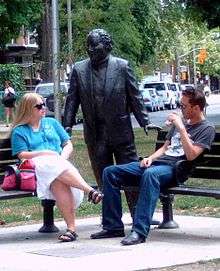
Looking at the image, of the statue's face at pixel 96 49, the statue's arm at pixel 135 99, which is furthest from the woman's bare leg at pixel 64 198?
the statue's face at pixel 96 49

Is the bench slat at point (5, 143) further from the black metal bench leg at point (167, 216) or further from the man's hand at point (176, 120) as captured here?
the man's hand at point (176, 120)

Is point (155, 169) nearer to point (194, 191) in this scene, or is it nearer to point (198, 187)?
point (194, 191)

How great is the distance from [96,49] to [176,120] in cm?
114

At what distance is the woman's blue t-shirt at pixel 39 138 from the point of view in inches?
350

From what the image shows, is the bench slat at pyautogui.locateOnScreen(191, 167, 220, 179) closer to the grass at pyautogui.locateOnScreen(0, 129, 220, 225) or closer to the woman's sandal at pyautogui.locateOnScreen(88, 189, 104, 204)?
the woman's sandal at pyautogui.locateOnScreen(88, 189, 104, 204)

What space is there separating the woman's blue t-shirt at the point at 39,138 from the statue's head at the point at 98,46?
746mm

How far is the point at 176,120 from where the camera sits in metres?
8.55

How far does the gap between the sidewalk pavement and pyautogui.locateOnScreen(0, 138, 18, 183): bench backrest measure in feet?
2.31

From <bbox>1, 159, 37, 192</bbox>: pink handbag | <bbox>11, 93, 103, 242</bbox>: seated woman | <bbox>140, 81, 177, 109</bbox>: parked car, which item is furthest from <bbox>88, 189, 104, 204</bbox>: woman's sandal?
<bbox>140, 81, 177, 109</bbox>: parked car

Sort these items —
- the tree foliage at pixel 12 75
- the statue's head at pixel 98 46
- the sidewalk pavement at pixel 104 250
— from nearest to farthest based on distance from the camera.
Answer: the sidewalk pavement at pixel 104 250, the statue's head at pixel 98 46, the tree foliage at pixel 12 75

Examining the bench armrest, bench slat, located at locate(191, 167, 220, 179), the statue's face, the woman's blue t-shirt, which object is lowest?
bench slat, located at locate(191, 167, 220, 179)

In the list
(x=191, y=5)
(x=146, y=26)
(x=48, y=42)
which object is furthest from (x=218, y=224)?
(x=146, y=26)

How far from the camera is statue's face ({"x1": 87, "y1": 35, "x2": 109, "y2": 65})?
9.08 metres

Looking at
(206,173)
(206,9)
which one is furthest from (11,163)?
(206,9)
